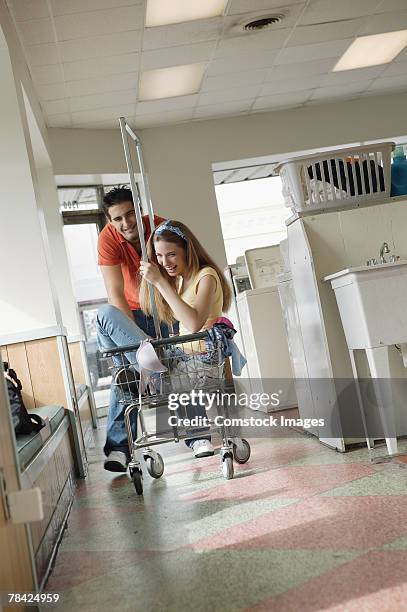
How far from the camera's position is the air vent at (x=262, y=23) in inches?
245

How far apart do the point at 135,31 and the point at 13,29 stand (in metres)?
1.07

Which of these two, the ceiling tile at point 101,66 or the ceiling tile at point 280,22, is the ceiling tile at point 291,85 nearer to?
the ceiling tile at point 280,22

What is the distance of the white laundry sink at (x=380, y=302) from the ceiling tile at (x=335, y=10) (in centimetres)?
364

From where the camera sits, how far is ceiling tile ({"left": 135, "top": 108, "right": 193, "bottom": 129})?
853 cm

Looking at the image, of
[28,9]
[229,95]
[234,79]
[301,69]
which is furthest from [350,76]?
[28,9]

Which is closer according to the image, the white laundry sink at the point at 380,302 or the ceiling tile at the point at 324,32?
the white laundry sink at the point at 380,302

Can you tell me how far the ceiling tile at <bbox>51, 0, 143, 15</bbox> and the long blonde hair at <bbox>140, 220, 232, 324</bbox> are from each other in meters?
2.39

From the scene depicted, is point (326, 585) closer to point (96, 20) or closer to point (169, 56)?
point (96, 20)

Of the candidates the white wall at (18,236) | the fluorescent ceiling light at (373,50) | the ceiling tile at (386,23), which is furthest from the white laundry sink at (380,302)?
the fluorescent ceiling light at (373,50)

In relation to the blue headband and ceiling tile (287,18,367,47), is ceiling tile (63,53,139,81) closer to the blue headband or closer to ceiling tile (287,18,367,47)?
ceiling tile (287,18,367,47)

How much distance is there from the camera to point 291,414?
18.2 feet

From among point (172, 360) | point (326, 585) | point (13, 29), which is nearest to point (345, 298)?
point (172, 360)

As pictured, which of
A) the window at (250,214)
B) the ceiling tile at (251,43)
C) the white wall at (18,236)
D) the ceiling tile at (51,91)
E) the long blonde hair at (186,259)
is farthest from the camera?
the window at (250,214)

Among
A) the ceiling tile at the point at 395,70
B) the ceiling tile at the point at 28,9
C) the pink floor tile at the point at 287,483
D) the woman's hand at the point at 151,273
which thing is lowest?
the pink floor tile at the point at 287,483
